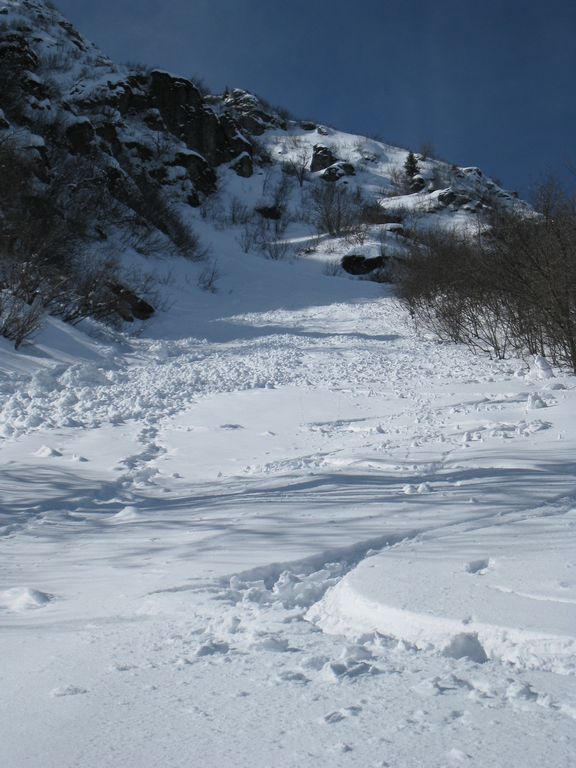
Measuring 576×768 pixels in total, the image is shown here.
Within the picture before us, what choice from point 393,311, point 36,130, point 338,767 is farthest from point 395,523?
point 36,130

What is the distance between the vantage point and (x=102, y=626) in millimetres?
2580

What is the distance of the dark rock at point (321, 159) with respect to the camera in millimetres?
54906

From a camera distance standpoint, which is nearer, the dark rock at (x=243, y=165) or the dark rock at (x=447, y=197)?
the dark rock at (x=447, y=197)

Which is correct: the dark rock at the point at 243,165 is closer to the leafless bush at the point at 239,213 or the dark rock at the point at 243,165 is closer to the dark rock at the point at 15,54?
the leafless bush at the point at 239,213

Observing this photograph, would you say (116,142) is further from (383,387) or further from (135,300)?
(383,387)

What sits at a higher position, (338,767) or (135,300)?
(135,300)

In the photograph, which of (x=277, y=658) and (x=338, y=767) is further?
(x=277, y=658)

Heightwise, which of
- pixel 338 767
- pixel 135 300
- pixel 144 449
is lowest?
pixel 338 767

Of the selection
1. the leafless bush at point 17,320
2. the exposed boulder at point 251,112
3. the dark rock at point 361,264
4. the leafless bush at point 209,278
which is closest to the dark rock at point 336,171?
the exposed boulder at point 251,112

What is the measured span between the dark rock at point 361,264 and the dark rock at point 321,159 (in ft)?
68.6

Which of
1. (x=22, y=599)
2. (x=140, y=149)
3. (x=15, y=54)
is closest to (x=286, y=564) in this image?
(x=22, y=599)

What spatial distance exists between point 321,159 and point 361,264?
22272mm

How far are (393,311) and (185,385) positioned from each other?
1574cm

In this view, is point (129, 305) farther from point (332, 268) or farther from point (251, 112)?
point (251, 112)
